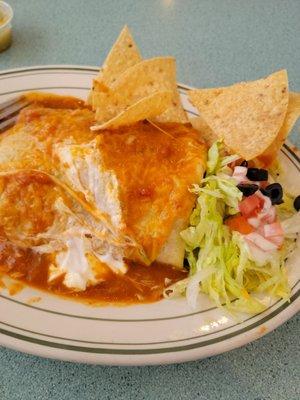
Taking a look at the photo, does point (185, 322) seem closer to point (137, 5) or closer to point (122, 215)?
point (122, 215)

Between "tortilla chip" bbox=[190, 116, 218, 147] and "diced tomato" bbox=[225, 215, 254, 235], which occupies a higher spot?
"tortilla chip" bbox=[190, 116, 218, 147]

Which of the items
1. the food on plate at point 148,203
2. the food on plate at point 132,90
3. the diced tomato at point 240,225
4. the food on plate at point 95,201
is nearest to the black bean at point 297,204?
the food on plate at point 148,203

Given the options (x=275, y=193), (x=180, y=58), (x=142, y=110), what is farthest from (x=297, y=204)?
(x=180, y=58)

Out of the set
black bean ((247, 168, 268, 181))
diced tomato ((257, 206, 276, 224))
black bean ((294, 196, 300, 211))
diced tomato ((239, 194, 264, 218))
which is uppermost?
black bean ((247, 168, 268, 181))

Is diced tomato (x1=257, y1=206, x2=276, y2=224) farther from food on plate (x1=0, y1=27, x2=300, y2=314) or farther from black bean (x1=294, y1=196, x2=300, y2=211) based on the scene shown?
black bean (x1=294, y1=196, x2=300, y2=211)

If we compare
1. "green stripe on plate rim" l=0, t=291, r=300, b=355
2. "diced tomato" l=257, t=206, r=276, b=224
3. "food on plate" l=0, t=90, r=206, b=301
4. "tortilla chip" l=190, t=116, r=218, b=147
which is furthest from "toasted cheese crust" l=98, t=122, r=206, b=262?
"green stripe on plate rim" l=0, t=291, r=300, b=355
